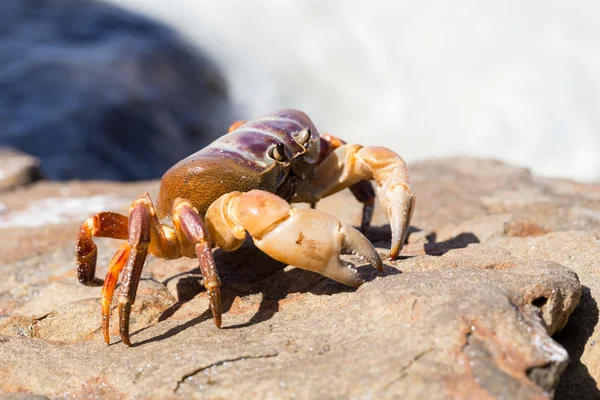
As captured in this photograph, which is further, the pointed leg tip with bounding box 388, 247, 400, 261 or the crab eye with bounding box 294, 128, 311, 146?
the crab eye with bounding box 294, 128, 311, 146

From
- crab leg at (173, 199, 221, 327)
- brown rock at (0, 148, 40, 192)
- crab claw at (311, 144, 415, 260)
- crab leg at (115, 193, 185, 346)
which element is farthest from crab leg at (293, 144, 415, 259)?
brown rock at (0, 148, 40, 192)

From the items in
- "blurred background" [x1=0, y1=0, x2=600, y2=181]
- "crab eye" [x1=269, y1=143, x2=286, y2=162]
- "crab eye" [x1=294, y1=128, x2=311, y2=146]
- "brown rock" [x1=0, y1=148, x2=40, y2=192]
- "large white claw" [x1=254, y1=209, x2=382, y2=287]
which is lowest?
"brown rock" [x1=0, y1=148, x2=40, y2=192]

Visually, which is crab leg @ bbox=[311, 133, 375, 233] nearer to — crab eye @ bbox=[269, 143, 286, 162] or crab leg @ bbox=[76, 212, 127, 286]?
crab eye @ bbox=[269, 143, 286, 162]

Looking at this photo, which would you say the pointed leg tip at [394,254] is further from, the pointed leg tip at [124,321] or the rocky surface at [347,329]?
the pointed leg tip at [124,321]

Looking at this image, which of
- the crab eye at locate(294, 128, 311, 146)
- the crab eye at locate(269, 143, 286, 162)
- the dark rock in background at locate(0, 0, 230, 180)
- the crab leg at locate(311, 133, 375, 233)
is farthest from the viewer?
the dark rock in background at locate(0, 0, 230, 180)

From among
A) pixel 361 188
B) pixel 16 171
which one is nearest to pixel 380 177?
pixel 361 188

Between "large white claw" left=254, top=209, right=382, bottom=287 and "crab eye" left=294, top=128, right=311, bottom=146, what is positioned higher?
"crab eye" left=294, top=128, right=311, bottom=146

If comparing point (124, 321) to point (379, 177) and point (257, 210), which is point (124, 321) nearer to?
point (257, 210)
